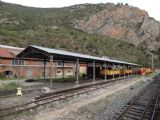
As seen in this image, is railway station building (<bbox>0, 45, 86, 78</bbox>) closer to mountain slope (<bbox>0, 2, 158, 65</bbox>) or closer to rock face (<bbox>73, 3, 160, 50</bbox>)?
mountain slope (<bbox>0, 2, 158, 65</bbox>)

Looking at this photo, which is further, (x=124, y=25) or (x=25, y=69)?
(x=124, y=25)

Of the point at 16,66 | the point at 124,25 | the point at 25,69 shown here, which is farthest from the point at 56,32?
the point at 16,66

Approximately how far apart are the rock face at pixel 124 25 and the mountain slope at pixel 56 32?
4.56 meters

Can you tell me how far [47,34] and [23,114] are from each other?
8838cm

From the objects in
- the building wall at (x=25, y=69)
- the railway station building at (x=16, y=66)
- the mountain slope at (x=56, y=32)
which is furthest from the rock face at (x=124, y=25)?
the railway station building at (x=16, y=66)

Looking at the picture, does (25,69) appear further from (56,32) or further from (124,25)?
(124,25)

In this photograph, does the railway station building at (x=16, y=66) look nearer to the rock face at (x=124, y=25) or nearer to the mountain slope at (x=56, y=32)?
the mountain slope at (x=56, y=32)

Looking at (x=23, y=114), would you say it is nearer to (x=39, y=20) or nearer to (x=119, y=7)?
(x=39, y=20)

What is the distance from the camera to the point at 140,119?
13.2 m

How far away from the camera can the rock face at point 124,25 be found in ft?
459

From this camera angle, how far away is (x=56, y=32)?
354 ft

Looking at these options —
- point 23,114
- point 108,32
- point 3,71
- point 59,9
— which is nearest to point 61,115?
point 23,114

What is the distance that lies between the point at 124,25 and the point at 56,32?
50.5 m

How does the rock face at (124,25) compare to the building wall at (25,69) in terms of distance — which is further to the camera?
the rock face at (124,25)
